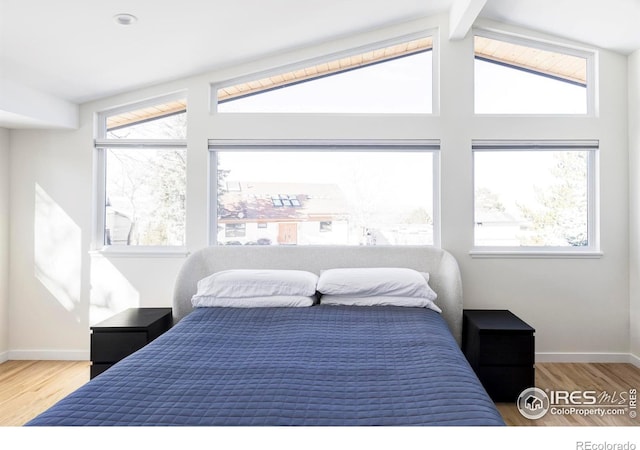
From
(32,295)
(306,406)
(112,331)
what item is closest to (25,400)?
(112,331)

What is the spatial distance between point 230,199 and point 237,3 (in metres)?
1.57

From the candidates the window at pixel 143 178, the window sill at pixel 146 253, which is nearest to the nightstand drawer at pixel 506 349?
the window sill at pixel 146 253

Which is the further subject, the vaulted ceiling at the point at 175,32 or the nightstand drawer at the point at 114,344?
the nightstand drawer at the point at 114,344

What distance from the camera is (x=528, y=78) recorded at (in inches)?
144

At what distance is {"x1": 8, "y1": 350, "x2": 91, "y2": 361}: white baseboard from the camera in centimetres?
363

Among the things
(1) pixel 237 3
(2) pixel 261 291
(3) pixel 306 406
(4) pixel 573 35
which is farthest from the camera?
(4) pixel 573 35

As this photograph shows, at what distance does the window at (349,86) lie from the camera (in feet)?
12.0

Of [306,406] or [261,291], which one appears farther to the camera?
[261,291]

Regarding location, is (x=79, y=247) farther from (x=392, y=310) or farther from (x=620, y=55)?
(x=620, y=55)

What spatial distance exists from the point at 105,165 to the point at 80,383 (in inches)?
68.2

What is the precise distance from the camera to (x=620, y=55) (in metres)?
3.56

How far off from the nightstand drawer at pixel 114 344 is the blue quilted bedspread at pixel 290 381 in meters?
0.48

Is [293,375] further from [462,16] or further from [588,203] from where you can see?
[588,203]

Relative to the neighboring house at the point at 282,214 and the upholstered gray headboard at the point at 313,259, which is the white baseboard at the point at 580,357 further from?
the neighboring house at the point at 282,214
